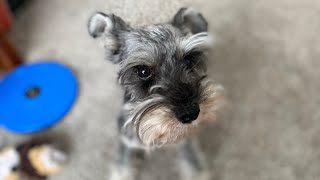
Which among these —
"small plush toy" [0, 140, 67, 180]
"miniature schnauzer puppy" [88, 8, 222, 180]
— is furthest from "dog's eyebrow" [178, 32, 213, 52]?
"small plush toy" [0, 140, 67, 180]

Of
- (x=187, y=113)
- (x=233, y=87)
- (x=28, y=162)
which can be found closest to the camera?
(x=187, y=113)

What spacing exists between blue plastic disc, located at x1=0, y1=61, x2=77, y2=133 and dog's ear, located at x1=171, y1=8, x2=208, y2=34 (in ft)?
2.44

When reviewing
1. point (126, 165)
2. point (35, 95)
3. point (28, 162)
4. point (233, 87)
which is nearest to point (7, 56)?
point (35, 95)

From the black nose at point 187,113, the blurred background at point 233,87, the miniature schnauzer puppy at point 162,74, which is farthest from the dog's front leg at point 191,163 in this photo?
the black nose at point 187,113

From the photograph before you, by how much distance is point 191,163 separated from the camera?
1.56 m

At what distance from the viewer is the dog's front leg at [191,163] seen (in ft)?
5.10

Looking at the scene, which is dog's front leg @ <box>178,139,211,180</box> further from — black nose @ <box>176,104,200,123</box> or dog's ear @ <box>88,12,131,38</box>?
dog's ear @ <box>88,12,131,38</box>

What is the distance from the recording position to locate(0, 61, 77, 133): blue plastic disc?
1750mm

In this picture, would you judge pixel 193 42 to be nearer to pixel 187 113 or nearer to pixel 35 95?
pixel 187 113

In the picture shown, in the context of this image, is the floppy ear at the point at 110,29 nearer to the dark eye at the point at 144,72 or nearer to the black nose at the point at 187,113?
the dark eye at the point at 144,72

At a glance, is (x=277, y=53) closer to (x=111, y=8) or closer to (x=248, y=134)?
(x=248, y=134)

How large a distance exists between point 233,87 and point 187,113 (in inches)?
28.9

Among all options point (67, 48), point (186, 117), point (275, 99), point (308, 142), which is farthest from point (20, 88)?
point (308, 142)

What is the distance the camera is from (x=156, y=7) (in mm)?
1138
